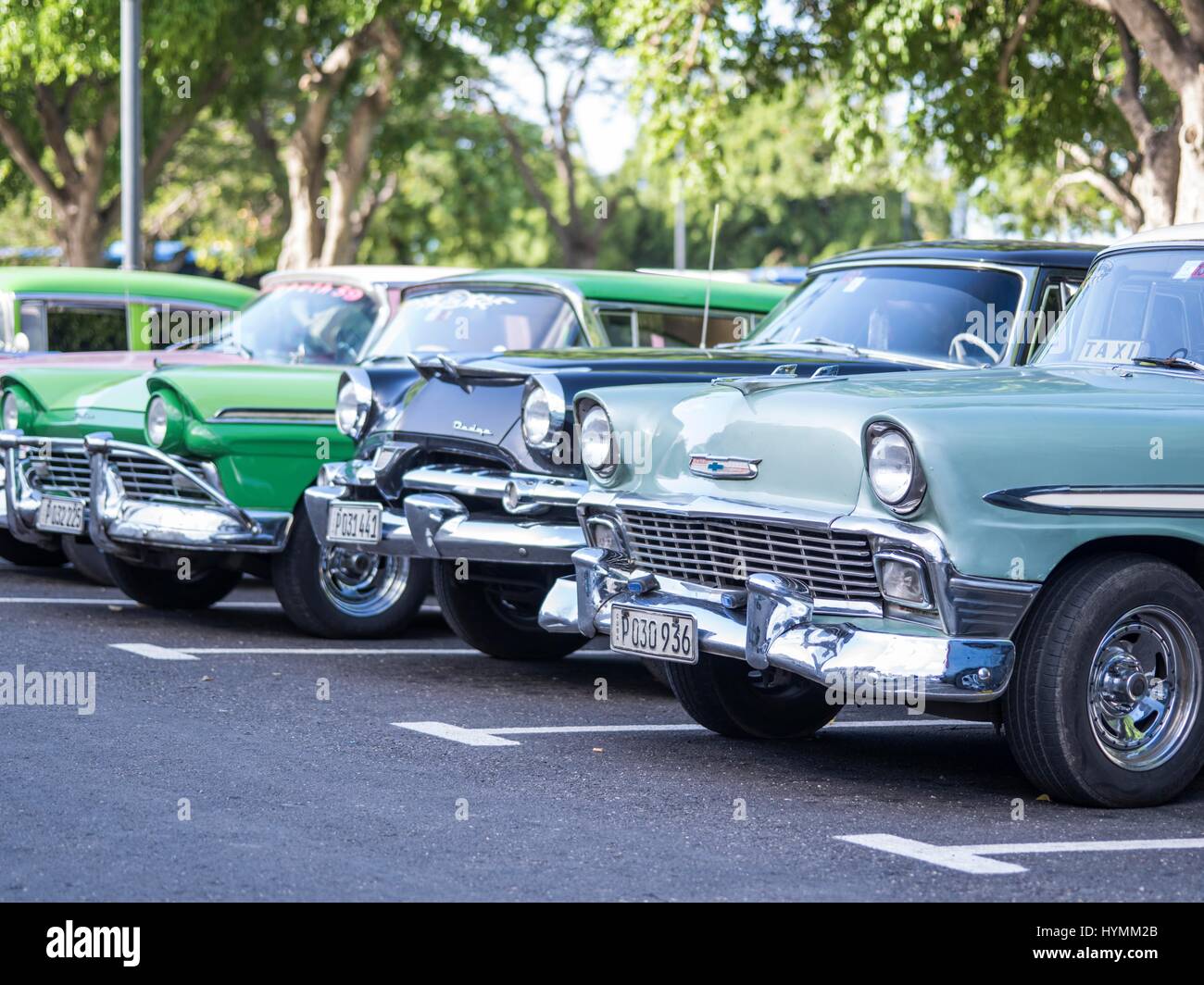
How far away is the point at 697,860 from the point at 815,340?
367cm

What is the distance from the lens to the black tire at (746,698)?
6566 mm

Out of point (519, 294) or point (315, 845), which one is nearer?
point (315, 845)

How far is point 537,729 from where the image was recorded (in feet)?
22.4

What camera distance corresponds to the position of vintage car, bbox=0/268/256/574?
41.1 feet

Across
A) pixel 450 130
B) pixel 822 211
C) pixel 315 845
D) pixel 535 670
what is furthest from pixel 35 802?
pixel 822 211

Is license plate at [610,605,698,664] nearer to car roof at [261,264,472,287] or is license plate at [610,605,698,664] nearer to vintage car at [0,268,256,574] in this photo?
car roof at [261,264,472,287]

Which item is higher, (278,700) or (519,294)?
(519,294)

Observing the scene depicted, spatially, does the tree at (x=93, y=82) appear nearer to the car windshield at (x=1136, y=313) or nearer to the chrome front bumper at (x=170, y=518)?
the chrome front bumper at (x=170, y=518)

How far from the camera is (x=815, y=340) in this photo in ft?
26.7

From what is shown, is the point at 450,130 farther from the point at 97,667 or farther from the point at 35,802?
the point at 35,802

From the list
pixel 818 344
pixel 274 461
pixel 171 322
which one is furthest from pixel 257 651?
pixel 171 322

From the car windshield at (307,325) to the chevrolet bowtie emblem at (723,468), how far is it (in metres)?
5.05

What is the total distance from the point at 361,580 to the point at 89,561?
2582mm

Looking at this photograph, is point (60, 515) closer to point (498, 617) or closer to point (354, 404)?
point (354, 404)
